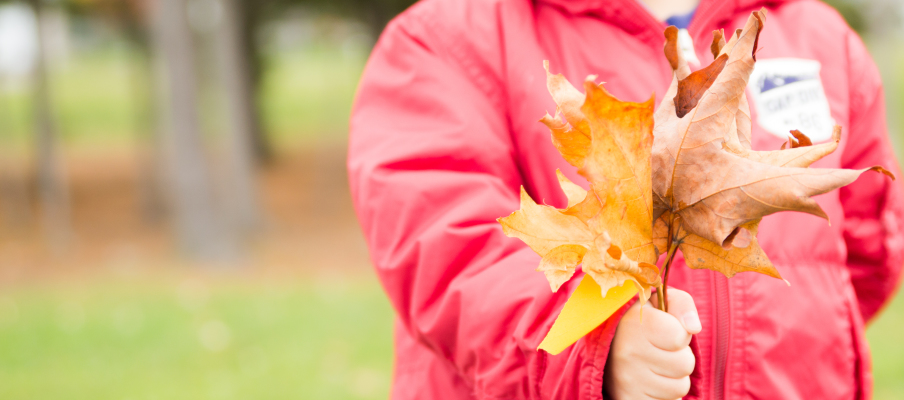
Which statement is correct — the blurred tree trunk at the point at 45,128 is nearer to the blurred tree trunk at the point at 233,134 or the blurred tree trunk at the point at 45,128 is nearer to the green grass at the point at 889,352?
the blurred tree trunk at the point at 233,134

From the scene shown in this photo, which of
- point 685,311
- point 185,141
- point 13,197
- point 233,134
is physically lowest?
point 13,197

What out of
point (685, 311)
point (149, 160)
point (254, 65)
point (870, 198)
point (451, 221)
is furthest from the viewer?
point (254, 65)

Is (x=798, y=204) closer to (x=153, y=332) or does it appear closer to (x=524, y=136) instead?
(x=524, y=136)

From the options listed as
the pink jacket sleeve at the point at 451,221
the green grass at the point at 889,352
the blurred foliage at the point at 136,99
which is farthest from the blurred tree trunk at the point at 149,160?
the pink jacket sleeve at the point at 451,221

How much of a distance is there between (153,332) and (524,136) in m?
4.85

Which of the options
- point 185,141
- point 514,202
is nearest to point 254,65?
point 185,141

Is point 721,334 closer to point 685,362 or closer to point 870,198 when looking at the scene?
point 685,362

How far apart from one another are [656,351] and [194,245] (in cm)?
793

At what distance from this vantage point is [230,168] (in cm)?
901

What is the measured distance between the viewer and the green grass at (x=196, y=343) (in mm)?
4570

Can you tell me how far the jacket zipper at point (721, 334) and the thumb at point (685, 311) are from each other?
40 centimetres

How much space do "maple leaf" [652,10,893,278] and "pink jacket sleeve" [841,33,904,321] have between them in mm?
902

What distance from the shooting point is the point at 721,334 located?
1.37 meters

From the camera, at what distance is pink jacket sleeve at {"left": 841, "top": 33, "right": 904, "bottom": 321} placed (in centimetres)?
172
